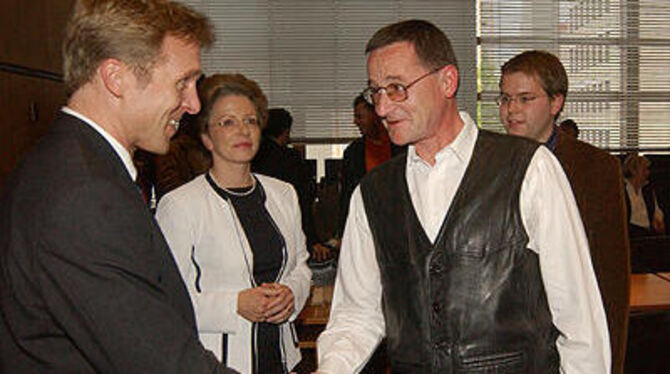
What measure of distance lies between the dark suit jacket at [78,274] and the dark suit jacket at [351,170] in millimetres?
3586

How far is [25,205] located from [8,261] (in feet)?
0.36

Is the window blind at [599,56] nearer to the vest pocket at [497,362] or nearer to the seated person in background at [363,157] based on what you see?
the seated person in background at [363,157]

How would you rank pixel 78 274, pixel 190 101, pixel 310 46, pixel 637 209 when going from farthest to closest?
pixel 310 46, pixel 637 209, pixel 190 101, pixel 78 274

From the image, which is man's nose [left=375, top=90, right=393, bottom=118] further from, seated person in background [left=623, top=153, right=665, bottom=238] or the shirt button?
seated person in background [left=623, top=153, right=665, bottom=238]

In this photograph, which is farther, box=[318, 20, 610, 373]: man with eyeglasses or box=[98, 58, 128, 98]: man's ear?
box=[318, 20, 610, 373]: man with eyeglasses

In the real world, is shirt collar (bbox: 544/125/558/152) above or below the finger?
above

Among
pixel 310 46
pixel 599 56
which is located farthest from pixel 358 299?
pixel 599 56

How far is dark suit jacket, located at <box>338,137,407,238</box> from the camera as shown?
497 cm

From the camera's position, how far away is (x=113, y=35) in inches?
57.0

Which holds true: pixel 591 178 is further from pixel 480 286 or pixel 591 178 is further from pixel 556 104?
pixel 480 286

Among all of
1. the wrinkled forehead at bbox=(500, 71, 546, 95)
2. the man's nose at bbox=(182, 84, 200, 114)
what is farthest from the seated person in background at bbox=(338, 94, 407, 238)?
the man's nose at bbox=(182, 84, 200, 114)

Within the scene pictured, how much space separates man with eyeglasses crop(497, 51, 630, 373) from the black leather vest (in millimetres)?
694

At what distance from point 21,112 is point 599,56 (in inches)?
285

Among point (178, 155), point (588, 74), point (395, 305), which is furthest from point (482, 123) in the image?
point (395, 305)
